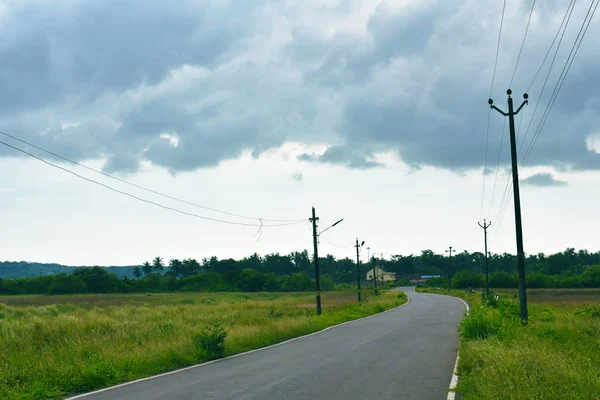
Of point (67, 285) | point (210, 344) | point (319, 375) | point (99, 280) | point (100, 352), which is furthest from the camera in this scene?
point (99, 280)

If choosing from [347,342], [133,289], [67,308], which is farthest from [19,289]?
[347,342]

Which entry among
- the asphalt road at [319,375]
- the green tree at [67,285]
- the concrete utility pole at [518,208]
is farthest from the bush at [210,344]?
the green tree at [67,285]

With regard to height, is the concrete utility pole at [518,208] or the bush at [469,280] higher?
the concrete utility pole at [518,208]

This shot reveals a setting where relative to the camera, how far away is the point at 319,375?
13.5 metres

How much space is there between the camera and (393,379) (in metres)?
12.8

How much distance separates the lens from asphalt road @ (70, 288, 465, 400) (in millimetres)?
11156

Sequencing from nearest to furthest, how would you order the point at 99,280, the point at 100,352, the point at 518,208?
1. the point at 100,352
2. the point at 518,208
3. the point at 99,280

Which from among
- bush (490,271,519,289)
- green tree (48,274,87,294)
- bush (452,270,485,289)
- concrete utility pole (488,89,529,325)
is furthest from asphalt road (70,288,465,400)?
bush (490,271,519,289)

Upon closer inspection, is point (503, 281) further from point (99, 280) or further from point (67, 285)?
point (67, 285)

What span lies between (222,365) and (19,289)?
134650mm

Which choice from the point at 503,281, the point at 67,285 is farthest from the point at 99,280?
the point at 503,281

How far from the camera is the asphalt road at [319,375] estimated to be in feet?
36.6

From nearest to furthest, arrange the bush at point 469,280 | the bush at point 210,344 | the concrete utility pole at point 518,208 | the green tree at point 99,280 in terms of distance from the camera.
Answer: the bush at point 210,344, the concrete utility pole at point 518,208, the green tree at point 99,280, the bush at point 469,280

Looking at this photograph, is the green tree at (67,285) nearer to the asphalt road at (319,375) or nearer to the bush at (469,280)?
the bush at (469,280)
